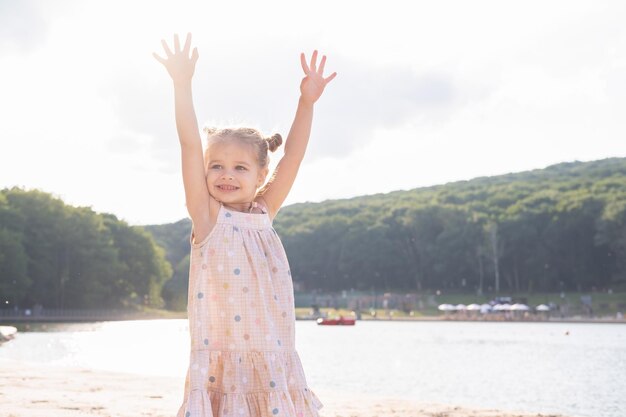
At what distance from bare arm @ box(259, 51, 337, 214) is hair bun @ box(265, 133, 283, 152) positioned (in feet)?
0.58

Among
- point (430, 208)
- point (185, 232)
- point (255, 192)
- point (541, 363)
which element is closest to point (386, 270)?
point (430, 208)

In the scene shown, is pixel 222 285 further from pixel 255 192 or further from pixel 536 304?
pixel 536 304

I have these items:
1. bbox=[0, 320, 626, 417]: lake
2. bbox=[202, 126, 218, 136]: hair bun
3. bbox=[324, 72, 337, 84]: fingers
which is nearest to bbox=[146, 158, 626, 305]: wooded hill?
→ bbox=[0, 320, 626, 417]: lake

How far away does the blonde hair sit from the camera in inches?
145

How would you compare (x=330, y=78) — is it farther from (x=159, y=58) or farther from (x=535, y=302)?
(x=535, y=302)

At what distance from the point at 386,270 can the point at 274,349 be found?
105717mm

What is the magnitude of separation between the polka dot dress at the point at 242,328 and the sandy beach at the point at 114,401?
456cm

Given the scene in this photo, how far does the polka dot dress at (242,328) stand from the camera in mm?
3393

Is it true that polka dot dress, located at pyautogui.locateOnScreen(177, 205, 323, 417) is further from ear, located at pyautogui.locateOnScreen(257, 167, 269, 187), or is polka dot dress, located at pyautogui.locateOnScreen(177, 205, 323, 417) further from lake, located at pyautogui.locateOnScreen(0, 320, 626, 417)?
lake, located at pyautogui.locateOnScreen(0, 320, 626, 417)

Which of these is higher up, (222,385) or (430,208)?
(430,208)

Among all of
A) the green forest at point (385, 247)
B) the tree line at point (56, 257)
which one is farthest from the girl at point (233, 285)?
the green forest at point (385, 247)

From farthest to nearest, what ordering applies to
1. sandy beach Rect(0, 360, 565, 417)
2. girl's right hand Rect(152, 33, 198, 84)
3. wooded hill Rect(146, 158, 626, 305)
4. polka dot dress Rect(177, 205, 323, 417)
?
wooded hill Rect(146, 158, 626, 305) → sandy beach Rect(0, 360, 565, 417) → girl's right hand Rect(152, 33, 198, 84) → polka dot dress Rect(177, 205, 323, 417)

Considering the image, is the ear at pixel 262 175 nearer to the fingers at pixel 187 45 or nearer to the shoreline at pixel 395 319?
the fingers at pixel 187 45

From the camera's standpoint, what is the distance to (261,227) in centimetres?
372
